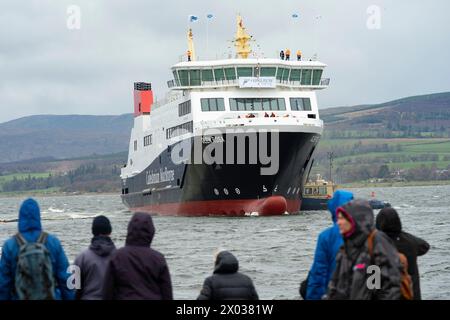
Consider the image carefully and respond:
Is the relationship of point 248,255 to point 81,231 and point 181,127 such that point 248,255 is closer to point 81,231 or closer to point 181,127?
point 81,231

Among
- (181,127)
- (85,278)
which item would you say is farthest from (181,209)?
(85,278)

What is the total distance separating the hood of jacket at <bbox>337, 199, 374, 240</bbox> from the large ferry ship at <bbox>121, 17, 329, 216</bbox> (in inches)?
1421

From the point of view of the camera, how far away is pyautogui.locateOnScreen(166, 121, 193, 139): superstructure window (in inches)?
1891

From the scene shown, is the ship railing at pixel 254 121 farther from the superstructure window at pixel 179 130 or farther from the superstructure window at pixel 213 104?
the superstructure window at pixel 179 130

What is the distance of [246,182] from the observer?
4522 centimetres

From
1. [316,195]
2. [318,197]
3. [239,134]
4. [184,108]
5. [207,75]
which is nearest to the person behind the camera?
[239,134]

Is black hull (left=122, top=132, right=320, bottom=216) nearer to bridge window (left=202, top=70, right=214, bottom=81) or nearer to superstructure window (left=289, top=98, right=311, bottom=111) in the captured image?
superstructure window (left=289, top=98, right=311, bottom=111)

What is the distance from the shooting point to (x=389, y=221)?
1057 cm

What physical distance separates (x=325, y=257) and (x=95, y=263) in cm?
221

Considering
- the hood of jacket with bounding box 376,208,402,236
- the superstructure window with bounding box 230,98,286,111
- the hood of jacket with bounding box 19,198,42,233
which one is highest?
the superstructure window with bounding box 230,98,286,111

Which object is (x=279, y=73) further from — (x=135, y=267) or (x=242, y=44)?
(x=135, y=267)

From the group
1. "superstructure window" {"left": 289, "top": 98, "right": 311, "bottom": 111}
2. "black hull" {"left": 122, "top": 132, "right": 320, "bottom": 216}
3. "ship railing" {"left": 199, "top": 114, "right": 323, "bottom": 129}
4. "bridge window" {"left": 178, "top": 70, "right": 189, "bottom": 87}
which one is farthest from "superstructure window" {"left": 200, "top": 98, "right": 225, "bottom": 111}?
"superstructure window" {"left": 289, "top": 98, "right": 311, "bottom": 111}

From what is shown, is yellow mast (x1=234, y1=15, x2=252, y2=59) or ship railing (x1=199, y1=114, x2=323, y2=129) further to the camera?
yellow mast (x1=234, y1=15, x2=252, y2=59)

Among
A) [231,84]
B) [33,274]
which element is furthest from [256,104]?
[33,274]
